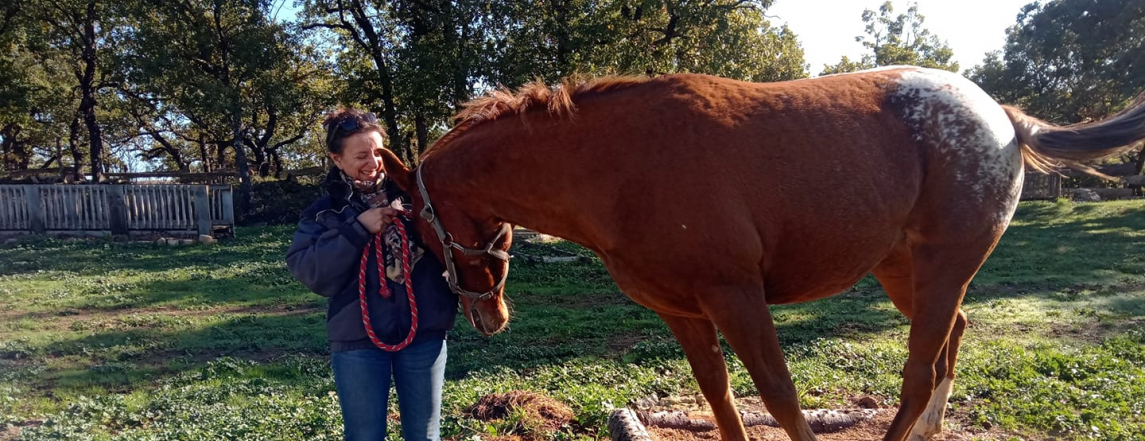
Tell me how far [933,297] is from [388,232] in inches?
101

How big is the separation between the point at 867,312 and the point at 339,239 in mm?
8111

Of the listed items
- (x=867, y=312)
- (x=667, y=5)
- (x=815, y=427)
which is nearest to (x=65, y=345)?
(x=815, y=427)

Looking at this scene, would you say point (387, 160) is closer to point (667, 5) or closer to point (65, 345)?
point (65, 345)

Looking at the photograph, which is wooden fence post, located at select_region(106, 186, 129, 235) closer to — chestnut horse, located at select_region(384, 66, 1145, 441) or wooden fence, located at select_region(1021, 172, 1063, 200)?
chestnut horse, located at select_region(384, 66, 1145, 441)

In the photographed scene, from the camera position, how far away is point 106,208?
679 inches

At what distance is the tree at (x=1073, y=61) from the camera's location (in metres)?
22.7

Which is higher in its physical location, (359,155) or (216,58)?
(216,58)

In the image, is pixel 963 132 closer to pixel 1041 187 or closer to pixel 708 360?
pixel 708 360

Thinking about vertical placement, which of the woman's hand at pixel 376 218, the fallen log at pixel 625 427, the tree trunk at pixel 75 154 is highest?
the tree trunk at pixel 75 154

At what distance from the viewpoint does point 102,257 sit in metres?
14.5

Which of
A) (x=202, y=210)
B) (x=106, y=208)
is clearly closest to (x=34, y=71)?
(x=106, y=208)

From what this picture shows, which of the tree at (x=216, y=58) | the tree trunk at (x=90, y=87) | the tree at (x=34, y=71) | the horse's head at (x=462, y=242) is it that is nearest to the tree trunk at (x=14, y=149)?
the tree at (x=34, y=71)

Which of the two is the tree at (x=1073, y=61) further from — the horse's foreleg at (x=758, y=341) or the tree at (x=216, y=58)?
the tree at (x=216, y=58)

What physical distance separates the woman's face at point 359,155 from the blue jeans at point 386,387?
0.78 metres
